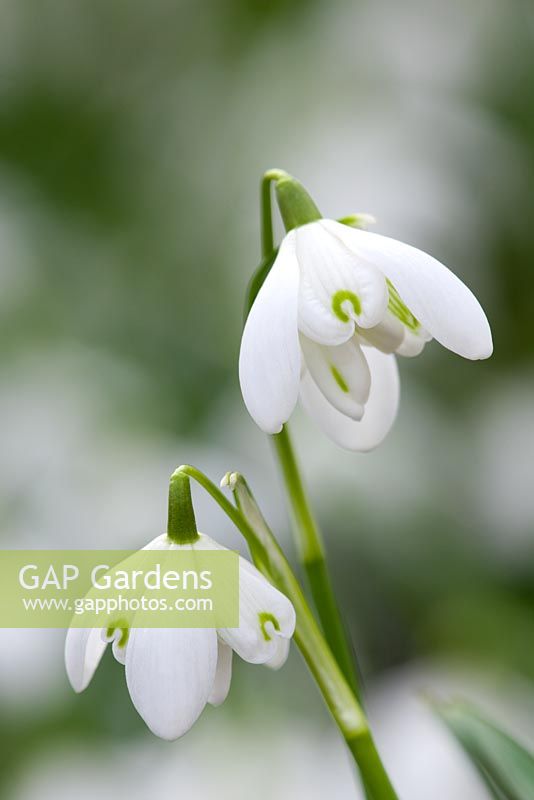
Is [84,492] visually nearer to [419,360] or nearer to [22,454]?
[22,454]

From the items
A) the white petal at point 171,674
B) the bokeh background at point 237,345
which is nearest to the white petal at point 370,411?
the white petal at point 171,674

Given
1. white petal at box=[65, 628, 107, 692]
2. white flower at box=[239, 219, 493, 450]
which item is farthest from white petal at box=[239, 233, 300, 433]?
white petal at box=[65, 628, 107, 692]

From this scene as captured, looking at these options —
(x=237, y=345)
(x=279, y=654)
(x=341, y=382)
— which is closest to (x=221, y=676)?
(x=279, y=654)

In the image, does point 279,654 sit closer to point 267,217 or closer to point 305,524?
point 305,524

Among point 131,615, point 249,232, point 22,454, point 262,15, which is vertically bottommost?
point 131,615

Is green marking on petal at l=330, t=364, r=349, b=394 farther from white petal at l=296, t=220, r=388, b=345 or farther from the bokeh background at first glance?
the bokeh background

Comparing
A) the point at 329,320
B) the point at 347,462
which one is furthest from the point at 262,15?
the point at 329,320

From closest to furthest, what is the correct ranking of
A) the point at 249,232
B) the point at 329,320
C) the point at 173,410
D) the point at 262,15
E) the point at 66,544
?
the point at 329,320 < the point at 66,544 < the point at 173,410 < the point at 249,232 < the point at 262,15
